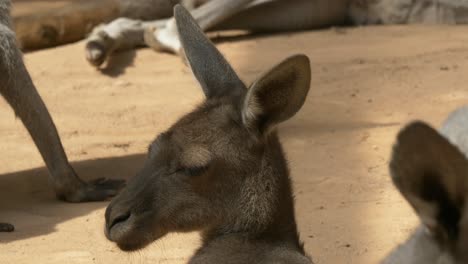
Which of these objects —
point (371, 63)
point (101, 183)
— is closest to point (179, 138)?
point (101, 183)

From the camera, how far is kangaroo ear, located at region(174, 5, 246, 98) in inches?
129

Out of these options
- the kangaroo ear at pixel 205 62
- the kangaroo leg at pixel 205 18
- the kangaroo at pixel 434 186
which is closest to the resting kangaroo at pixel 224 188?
the kangaroo ear at pixel 205 62

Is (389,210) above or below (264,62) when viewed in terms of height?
above

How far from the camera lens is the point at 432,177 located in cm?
140

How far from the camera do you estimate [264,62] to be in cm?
695

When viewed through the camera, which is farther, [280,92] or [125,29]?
[125,29]

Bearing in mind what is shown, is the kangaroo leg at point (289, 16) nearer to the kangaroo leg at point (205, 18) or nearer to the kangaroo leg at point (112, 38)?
the kangaroo leg at point (205, 18)

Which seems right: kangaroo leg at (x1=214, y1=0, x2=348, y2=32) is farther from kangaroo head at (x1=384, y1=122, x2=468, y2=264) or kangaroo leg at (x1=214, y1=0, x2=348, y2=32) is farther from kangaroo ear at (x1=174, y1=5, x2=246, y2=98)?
kangaroo head at (x1=384, y1=122, x2=468, y2=264)

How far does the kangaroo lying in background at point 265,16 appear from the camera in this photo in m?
7.38

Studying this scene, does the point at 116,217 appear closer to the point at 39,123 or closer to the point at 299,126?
the point at 39,123

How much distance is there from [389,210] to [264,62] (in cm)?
299

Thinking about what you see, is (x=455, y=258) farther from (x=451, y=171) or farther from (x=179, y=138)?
(x=179, y=138)

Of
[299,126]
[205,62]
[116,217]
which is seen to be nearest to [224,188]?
[116,217]

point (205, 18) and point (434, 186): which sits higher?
point (434, 186)
